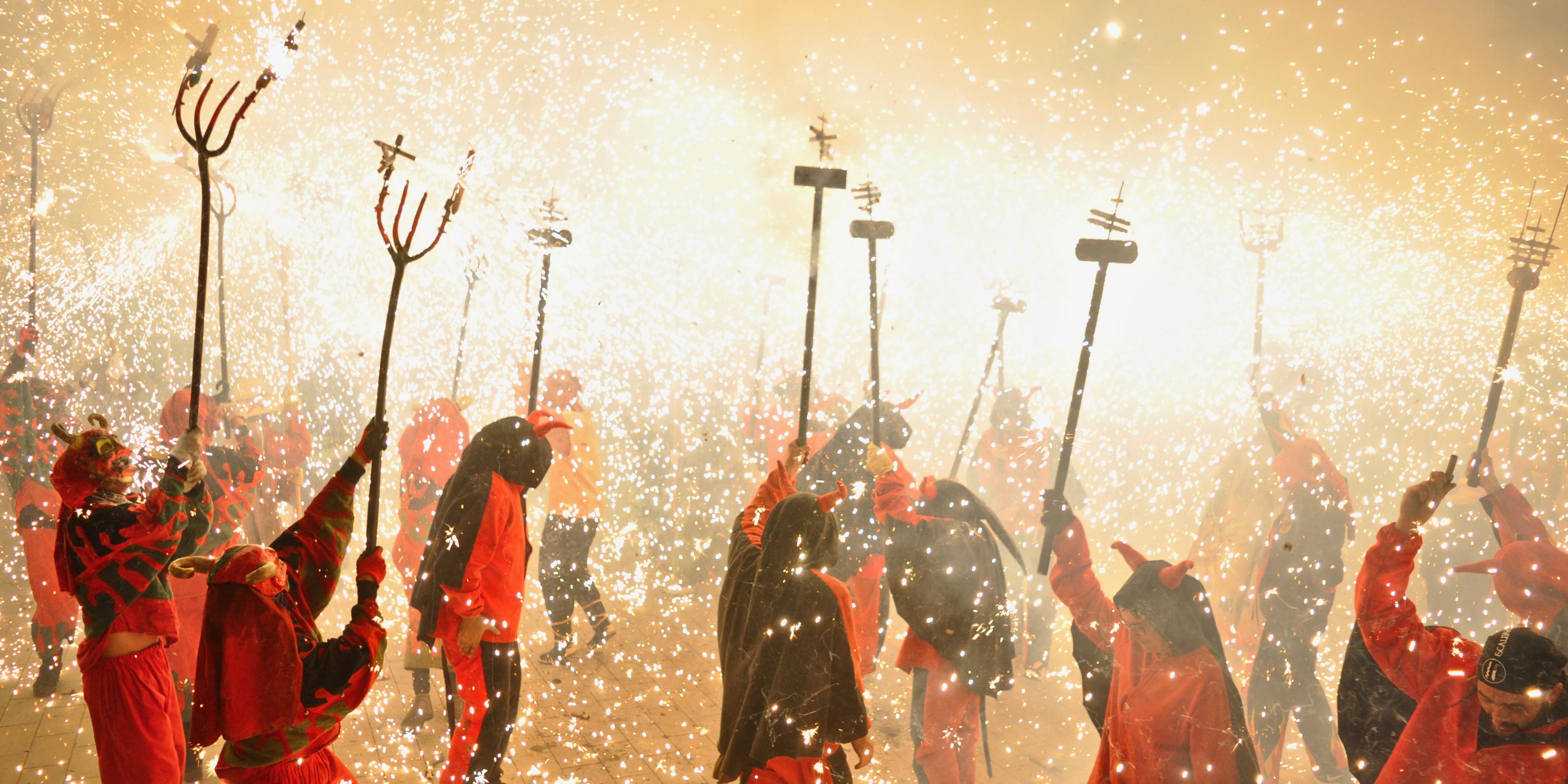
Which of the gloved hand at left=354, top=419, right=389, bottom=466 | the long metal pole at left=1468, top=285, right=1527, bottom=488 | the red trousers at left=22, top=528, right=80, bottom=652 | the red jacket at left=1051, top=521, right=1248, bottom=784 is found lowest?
the red trousers at left=22, top=528, right=80, bottom=652

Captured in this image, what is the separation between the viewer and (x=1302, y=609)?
474 centimetres

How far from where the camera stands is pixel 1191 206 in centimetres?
581

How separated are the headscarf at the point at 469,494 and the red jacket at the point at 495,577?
0.10 ft

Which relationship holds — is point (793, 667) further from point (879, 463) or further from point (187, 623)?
point (187, 623)

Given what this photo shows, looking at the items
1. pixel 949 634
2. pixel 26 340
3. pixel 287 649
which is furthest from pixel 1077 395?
pixel 26 340

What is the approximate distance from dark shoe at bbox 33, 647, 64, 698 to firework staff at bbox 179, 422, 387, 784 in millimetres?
3496

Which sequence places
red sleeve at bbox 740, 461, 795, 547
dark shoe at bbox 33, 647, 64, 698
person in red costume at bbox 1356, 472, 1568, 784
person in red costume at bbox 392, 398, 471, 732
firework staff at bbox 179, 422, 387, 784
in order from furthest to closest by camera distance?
person in red costume at bbox 392, 398, 471, 732 < dark shoe at bbox 33, 647, 64, 698 < red sleeve at bbox 740, 461, 795, 547 < person in red costume at bbox 1356, 472, 1568, 784 < firework staff at bbox 179, 422, 387, 784

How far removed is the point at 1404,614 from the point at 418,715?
4.80 meters

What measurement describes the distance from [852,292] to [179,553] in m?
7.31

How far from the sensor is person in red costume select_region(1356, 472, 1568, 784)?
7.07 feet

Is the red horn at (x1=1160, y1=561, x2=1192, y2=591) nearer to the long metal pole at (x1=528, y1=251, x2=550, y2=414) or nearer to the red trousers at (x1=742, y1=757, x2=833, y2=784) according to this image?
the red trousers at (x1=742, y1=757, x2=833, y2=784)

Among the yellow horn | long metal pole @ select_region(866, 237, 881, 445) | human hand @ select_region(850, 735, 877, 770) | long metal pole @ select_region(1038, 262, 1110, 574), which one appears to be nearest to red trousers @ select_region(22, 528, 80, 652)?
the yellow horn

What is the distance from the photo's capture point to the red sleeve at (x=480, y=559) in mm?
3598

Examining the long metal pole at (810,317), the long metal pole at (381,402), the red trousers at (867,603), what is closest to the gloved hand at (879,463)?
the long metal pole at (810,317)
